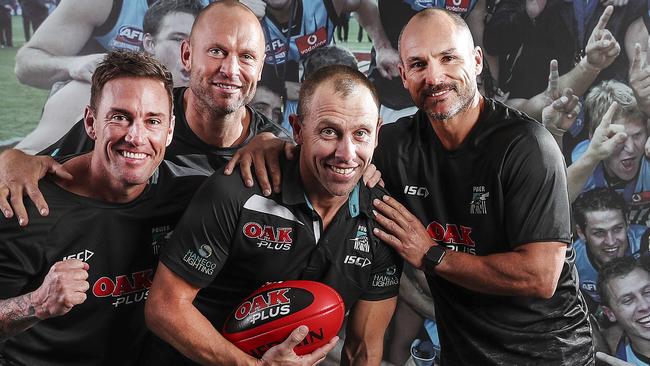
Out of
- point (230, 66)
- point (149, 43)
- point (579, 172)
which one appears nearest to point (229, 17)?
point (230, 66)

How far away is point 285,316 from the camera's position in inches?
88.8

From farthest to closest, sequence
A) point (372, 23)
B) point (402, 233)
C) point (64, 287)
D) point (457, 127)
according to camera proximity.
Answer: point (372, 23) < point (457, 127) < point (402, 233) < point (64, 287)

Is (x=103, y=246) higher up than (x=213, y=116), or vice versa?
(x=213, y=116)

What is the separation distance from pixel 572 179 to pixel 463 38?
7.16 ft

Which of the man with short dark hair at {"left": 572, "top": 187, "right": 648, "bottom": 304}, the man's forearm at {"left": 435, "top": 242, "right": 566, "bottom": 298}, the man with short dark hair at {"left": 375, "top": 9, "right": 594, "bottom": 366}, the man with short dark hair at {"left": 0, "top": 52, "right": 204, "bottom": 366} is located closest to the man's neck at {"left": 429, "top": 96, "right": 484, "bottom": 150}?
the man with short dark hair at {"left": 375, "top": 9, "right": 594, "bottom": 366}

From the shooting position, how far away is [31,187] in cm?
230

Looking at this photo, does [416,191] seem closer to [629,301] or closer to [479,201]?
[479,201]

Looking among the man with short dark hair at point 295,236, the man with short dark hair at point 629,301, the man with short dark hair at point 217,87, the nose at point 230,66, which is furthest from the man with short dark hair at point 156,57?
the man with short dark hair at point 629,301

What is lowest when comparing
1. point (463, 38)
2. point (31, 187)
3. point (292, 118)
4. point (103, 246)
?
point (103, 246)

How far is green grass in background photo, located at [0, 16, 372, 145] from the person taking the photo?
5.05m

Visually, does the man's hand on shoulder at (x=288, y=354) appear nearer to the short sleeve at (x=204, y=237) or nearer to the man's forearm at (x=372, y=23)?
the short sleeve at (x=204, y=237)

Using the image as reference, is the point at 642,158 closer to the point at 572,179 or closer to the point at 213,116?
the point at 572,179

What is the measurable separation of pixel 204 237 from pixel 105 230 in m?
0.36

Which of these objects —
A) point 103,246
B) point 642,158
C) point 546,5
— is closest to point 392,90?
point 546,5
